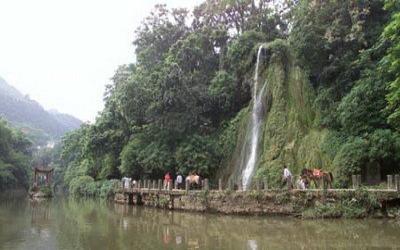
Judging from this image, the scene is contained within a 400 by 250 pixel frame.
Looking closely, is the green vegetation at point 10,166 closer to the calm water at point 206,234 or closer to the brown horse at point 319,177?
the calm water at point 206,234

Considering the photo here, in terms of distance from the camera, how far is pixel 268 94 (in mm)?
32312

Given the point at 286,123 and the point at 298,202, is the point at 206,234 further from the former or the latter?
the point at 286,123

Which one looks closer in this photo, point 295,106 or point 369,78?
point 369,78

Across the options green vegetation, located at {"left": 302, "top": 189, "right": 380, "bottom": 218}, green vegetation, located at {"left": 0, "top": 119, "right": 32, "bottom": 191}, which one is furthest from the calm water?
green vegetation, located at {"left": 0, "top": 119, "right": 32, "bottom": 191}

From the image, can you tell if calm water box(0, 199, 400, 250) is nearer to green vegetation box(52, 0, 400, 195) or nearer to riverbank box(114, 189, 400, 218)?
riverbank box(114, 189, 400, 218)

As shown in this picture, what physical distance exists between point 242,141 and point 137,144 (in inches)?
431

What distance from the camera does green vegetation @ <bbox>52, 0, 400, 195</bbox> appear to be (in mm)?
23453

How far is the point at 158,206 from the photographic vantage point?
1212 inches

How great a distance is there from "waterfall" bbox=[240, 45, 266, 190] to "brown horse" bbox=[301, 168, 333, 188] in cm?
652

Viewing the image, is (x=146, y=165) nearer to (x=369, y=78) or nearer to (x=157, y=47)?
(x=157, y=47)

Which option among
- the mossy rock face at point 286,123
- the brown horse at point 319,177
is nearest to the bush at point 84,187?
the mossy rock face at point 286,123

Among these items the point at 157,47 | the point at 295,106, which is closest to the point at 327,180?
the point at 295,106

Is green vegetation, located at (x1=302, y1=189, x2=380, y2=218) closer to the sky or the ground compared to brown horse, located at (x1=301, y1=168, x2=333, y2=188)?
closer to the ground

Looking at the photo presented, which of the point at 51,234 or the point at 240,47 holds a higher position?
the point at 240,47
